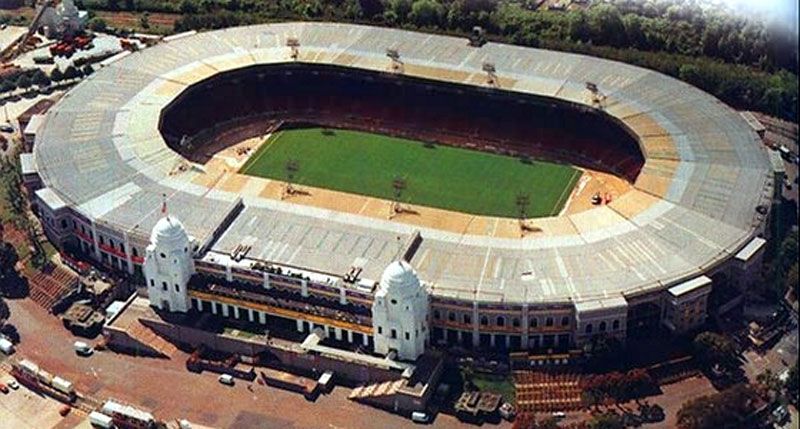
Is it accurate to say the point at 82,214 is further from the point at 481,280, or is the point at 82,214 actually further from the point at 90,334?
the point at 481,280

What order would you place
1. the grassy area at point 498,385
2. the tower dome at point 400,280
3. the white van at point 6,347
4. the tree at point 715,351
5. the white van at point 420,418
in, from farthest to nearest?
the white van at point 6,347 < the tree at point 715,351 < the grassy area at point 498,385 < the tower dome at point 400,280 < the white van at point 420,418

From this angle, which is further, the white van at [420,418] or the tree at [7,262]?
the tree at [7,262]

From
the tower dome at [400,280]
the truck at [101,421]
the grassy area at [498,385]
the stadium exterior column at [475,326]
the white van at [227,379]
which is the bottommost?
the truck at [101,421]

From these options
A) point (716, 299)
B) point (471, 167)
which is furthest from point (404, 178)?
point (716, 299)

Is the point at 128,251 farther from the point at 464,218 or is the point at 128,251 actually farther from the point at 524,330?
the point at 524,330

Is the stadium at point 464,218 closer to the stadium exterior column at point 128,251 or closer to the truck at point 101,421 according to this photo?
the stadium exterior column at point 128,251

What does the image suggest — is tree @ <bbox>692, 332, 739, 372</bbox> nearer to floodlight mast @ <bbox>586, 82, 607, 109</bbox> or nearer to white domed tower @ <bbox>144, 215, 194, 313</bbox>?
floodlight mast @ <bbox>586, 82, 607, 109</bbox>

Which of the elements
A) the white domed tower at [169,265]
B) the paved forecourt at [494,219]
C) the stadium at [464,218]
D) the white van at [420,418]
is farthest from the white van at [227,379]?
the white van at [420,418]

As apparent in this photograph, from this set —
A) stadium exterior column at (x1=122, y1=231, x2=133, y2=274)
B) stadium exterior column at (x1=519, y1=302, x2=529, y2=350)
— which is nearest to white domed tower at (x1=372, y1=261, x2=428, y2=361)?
stadium exterior column at (x1=519, y1=302, x2=529, y2=350)
